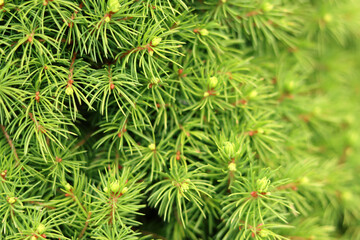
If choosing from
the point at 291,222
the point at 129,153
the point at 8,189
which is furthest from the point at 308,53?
the point at 8,189

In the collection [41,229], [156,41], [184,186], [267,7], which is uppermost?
[267,7]

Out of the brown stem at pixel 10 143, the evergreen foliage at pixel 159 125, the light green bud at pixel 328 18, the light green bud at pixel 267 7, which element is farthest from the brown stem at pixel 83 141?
the light green bud at pixel 328 18

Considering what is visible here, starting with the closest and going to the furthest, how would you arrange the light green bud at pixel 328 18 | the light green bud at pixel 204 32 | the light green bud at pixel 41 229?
1. the light green bud at pixel 41 229
2. the light green bud at pixel 204 32
3. the light green bud at pixel 328 18

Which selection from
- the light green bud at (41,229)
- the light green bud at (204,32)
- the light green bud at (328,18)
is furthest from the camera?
the light green bud at (328,18)

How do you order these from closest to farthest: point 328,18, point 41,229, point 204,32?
point 41,229, point 204,32, point 328,18

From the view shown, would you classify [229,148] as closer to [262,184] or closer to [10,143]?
[262,184]

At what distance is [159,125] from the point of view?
799mm

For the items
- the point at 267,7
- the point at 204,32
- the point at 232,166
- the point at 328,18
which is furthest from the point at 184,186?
the point at 328,18

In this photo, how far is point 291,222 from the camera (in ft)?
2.74

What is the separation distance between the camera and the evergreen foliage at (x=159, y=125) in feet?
2.23

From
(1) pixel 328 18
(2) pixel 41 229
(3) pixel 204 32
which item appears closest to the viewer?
(2) pixel 41 229

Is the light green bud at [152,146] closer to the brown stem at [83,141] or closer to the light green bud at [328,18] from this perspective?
the brown stem at [83,141]

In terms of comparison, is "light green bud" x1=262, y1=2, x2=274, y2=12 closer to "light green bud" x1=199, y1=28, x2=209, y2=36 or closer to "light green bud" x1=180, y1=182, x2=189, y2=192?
"light green bud" x1=199, y1=28, x2=209, y2=36

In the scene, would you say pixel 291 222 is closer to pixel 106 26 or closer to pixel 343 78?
pixel 343 78
